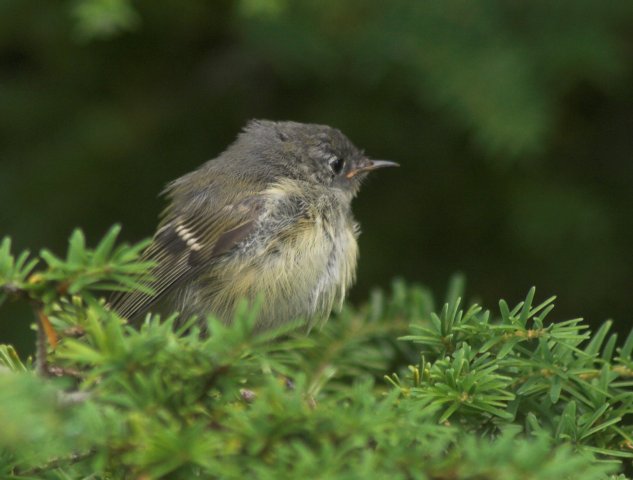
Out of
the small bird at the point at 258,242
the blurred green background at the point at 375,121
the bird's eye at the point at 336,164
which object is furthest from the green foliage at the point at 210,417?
the blurred green background at the point at 375,121

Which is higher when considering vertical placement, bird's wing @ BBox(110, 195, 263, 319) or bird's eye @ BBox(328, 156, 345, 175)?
bird's eye @ BBox(328, 156, 345, 175)

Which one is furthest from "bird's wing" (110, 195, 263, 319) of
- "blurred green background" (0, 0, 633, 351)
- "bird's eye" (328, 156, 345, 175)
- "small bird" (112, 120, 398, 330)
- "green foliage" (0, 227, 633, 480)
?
"green foliage" (0, 227, 633, 480)

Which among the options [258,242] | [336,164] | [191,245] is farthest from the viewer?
[336,164]

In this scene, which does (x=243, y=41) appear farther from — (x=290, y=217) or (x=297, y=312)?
(x=297, y=312)

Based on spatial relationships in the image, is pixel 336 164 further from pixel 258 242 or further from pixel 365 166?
pixel 258 242

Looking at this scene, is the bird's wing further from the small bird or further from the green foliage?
the green foliage

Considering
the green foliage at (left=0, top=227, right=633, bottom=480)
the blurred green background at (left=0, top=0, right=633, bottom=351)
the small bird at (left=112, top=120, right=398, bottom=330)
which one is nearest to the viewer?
the green foliage at (left=0, top=227, right=633, bottom=480)

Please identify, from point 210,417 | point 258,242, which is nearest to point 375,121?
point 258,242
